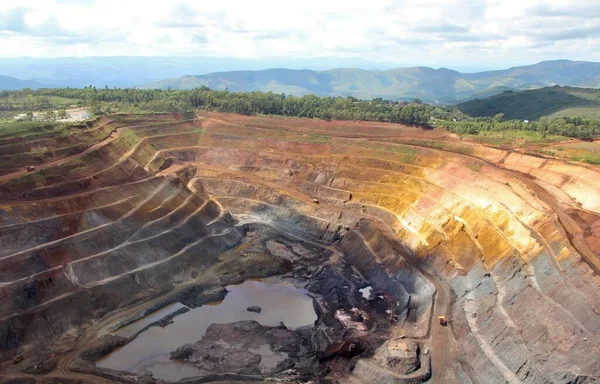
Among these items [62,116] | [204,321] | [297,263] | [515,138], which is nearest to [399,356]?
[204,321]

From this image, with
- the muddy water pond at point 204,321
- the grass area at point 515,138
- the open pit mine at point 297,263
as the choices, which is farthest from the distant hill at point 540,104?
the muddy water pond at point 204,321

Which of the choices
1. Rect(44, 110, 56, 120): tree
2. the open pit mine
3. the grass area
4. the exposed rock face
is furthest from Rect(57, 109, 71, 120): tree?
the exposed rock face

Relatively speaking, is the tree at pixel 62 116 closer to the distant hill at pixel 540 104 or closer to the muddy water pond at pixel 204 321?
the muddy water pond at pixel 204 321

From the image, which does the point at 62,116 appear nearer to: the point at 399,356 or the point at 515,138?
the point at 399,356

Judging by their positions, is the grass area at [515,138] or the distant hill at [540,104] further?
the distant hill at [540,104]

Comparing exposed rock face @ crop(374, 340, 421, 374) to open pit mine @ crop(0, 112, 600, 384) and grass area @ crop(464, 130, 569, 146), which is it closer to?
open pit mine @ crop(0, 112, 600, 384)

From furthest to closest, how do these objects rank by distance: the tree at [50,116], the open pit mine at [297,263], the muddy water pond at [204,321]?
1. the tree at [50,116]
2. the muddy water pond at [204,321]
3. the open pit mine at [297,263]
